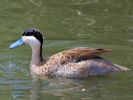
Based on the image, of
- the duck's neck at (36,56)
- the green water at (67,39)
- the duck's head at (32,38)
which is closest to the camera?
the green water at (67,39)

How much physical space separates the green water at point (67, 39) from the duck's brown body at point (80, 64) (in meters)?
0.16

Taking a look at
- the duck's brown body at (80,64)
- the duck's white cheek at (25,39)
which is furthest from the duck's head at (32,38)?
the duck's brown body at (80,64)

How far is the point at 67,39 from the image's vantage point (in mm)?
14195

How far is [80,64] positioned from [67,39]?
213 centimetres

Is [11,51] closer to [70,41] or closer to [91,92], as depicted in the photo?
[70,41]

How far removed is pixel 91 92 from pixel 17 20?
5.21m

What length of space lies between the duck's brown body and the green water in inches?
6.4

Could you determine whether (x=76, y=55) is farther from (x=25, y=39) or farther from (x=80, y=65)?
(x=25, y=39)

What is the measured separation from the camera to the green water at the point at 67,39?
1097cm

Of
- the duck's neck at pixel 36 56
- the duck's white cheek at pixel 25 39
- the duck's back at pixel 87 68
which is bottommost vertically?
the duck's back at pixel 87 68

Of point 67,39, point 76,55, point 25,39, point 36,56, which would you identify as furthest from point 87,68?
point 67,39

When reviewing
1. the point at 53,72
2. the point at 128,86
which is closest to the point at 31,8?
the point at 53,72

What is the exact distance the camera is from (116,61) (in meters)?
12.9

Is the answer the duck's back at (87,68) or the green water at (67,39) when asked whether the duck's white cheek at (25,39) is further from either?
Result: the duck's back at (87,68)
